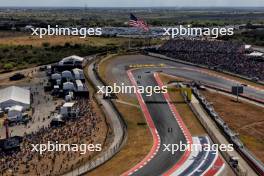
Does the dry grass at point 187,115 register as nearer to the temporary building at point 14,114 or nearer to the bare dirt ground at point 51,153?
the bare dirt ground at point 51,153

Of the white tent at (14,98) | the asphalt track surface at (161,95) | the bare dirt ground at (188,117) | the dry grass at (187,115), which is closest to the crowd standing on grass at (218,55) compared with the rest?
the asphalt track surface at (161,95)

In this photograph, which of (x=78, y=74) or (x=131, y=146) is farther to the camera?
(x=78, y=74)

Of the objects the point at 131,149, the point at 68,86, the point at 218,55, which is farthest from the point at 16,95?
the point at 218,55

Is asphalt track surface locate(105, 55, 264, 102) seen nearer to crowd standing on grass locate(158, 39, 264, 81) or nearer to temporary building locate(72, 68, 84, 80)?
crowd standing on grass locate(158, 39, 264, 81)

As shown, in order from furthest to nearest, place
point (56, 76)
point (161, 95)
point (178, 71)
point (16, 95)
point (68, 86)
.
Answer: point (178, 71), point (56, 76), point (68, 86), point (161, 95), point (16, 95)

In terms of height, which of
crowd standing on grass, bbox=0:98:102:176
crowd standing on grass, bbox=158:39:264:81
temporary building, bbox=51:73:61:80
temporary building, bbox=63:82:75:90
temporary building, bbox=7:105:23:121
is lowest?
crowd standing on grass, bbox=0:98:102:176

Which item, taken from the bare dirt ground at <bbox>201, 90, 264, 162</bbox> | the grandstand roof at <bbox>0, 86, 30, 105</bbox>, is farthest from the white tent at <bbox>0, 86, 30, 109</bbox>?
the bare dirt ground at <bbox>201, 90, 264, 162</bbox>

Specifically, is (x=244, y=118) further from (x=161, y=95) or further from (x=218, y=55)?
(x=218, y=55)

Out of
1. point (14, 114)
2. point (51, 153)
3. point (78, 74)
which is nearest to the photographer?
point (51, 153)
